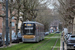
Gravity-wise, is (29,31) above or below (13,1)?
below

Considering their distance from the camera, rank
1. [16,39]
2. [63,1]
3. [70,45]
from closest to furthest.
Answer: [70,45] < [16,39] < [63,1]

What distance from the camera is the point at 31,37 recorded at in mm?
27312

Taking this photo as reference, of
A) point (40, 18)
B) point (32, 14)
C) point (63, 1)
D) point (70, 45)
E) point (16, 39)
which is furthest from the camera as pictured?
point (40, 18)

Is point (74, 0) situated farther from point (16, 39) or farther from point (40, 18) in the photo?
point (40, 18)

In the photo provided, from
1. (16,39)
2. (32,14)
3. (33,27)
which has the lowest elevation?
(16,39)

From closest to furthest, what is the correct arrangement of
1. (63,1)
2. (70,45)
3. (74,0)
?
(70,45) < (74,0) < (63,1)

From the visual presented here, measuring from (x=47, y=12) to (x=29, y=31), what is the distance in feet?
124

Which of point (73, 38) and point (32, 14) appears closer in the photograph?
point (73, 38)

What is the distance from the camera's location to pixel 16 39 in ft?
101

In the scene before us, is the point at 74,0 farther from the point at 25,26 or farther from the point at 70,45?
the point at 70,45

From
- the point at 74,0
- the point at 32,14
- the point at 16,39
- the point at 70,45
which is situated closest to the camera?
the point at 70,45

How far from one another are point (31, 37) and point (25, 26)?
6.55 ft

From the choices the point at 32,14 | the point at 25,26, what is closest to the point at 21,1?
the point at 25,26

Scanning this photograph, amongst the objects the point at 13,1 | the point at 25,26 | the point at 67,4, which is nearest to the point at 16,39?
the point at 25,26
